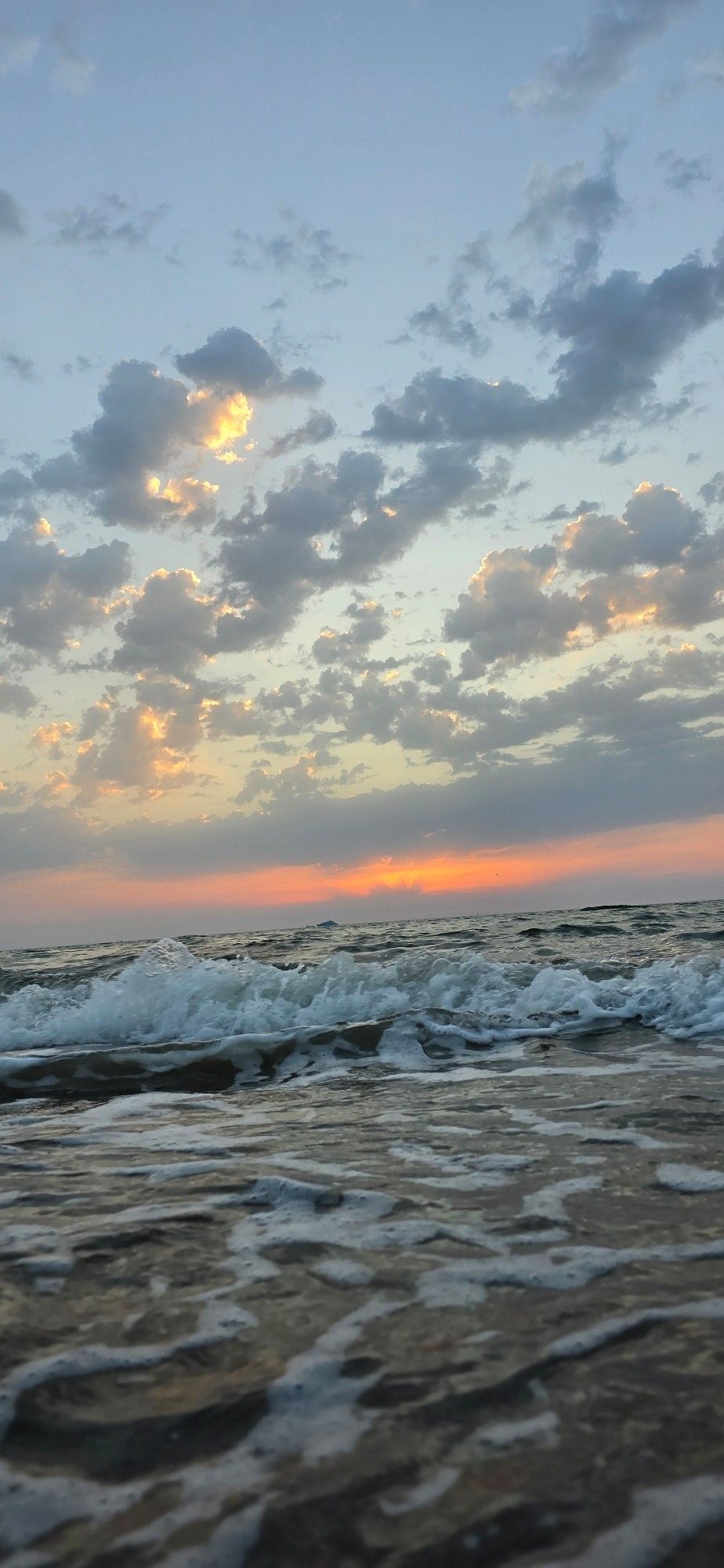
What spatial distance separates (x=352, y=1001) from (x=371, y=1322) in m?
9.04

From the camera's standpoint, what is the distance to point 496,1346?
9.04ft

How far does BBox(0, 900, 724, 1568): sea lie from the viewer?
6.59ft

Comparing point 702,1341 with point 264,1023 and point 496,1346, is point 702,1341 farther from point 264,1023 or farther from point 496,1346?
point 264,1023

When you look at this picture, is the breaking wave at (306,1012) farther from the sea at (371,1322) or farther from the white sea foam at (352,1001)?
the sea at (371,1322)

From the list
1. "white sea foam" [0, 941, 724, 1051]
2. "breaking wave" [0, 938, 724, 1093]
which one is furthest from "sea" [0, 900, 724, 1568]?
"white sea foam" [0, 941, 724, 1051]

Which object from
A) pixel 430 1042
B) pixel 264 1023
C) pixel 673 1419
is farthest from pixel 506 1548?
pixel 264 1023

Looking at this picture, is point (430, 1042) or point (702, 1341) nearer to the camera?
point (702, 1341)

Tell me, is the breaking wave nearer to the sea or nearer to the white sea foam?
the white sea foam

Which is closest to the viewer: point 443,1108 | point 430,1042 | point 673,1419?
point 673,1419

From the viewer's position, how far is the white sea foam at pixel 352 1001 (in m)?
10.7

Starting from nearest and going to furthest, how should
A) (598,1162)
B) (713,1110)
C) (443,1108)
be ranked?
1. (598,1162)
2. (713,1110)
3. (443,1108)

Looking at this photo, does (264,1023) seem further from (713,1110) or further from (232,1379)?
(232,1379)

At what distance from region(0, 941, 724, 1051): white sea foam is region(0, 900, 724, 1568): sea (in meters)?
2.77

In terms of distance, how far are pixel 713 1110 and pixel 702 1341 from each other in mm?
3378
